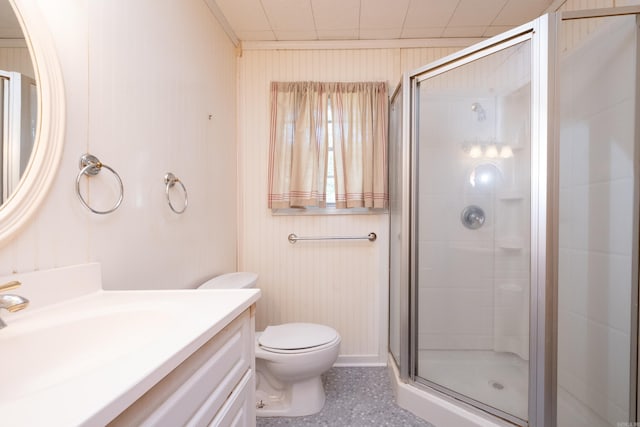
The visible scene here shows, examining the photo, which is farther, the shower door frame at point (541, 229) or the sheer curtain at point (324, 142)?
the sheer curtain at point (324, 142)

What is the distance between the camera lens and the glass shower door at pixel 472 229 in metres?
1.38

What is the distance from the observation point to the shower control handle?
1592 millimetres

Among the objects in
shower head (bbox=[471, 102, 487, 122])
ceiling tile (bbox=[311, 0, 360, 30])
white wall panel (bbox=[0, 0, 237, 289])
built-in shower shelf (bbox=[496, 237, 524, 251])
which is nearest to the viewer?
white wall panel (bbox=[0, 0, 237, 289])

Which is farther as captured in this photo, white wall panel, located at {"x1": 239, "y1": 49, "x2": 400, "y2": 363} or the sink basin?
white wall panel, located at {"x1": 239, "y1": 49, "x2": 400, "y2": 363}

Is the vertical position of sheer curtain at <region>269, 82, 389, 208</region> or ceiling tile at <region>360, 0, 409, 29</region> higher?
ceiling tile at <region>360, 0, 409, 29</region>

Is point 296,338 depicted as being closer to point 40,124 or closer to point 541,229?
point 541,229

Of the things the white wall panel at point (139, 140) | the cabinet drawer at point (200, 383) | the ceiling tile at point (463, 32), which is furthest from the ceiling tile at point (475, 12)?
the cabinet drawer at point (200, 383)

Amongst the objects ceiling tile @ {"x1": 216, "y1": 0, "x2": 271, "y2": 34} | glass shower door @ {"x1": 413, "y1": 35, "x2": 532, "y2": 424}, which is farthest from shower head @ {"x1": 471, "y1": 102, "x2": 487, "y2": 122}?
ceiling tile @ {"x1": 216, "y1": 0, "x2": 271, "y2": 34}

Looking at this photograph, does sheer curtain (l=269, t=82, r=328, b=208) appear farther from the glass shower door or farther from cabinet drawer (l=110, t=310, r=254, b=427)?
cabinet drawer (l=110, t=310, r=254, b=427)

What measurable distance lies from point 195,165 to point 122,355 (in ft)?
3.96

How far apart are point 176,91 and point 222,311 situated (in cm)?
114

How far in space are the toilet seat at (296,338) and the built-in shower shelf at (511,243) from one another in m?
0.97

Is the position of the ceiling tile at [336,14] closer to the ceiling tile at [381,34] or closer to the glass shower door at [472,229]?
the ceiling tile at [381,34]

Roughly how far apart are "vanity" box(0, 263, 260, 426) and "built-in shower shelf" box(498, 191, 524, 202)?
1.25 meters
